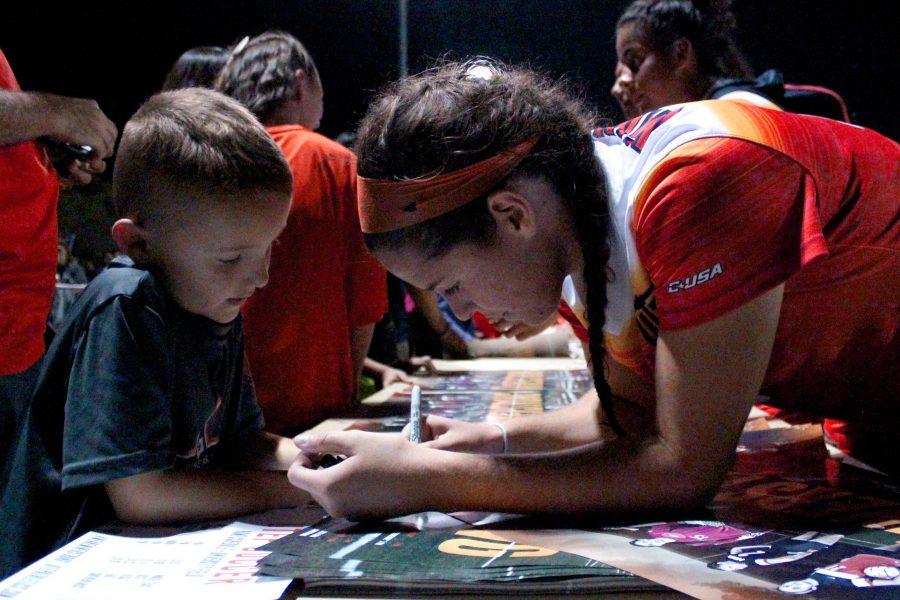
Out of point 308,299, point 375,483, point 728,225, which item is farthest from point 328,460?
point 308,299

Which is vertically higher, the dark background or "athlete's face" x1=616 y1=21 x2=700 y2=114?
the dark background

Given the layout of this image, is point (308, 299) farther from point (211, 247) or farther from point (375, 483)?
point (375, 483)

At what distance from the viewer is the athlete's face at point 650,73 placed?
1960 millimetres

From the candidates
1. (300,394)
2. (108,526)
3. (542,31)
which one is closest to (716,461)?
(108,526)

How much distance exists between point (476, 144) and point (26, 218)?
26.3 inches

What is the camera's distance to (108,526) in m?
0.79

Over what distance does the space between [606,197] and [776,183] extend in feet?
0.55

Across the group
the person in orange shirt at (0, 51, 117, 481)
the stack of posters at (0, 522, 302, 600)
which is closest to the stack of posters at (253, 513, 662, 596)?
the stack of posters at (0, 522, 302, 600)

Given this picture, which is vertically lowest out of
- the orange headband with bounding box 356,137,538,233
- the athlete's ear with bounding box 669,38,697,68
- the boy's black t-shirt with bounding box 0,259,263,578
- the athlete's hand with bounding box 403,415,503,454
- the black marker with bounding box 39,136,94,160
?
the athlete's hand with bounding box 403,415,503,454

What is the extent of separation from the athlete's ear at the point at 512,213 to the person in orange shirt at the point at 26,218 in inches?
25.5

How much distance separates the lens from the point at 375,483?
729 mm

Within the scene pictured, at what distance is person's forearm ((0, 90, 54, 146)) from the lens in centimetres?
99

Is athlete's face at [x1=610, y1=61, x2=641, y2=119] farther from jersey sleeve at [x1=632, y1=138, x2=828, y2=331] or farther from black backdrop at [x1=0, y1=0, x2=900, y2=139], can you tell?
jersey sleeve at [x1=632, y1=138, x2=828, y2=331]

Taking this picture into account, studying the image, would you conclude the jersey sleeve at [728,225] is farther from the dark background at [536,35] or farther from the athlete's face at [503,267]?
the dark background at [536,35]
